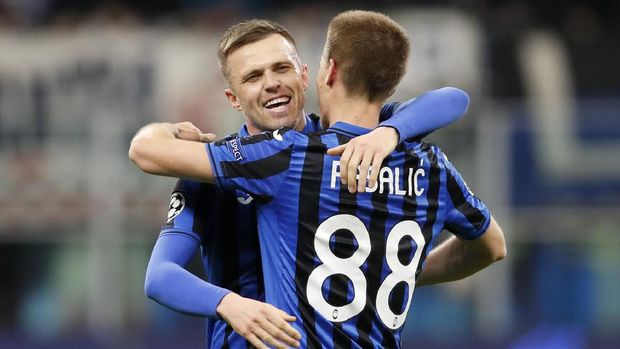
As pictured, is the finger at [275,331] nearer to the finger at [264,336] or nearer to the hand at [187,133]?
the finger at [264,336]

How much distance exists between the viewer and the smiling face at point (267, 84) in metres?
4.23

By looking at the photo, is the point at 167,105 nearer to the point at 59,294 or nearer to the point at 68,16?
the point at 59,294

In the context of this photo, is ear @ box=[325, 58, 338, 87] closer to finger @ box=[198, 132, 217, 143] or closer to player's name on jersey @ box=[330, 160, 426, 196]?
player's name on jersey @ box=[330, 160, 426, 196]

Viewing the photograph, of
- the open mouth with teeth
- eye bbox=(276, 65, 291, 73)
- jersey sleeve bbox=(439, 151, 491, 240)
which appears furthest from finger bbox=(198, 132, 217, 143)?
jersey sleeve bbox=(439, 151, 491, 240)

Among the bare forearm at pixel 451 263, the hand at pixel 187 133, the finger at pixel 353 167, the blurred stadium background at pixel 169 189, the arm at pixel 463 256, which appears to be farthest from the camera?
the blurred stadium background at pixel 169 189

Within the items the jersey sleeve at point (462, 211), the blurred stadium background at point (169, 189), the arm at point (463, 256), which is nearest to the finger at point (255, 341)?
the jersey sleeve at point (462, 211)

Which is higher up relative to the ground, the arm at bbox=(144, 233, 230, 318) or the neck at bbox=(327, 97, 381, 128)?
the neck at bbox=(327, 97, 381, 128)

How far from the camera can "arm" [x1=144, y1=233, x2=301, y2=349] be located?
3639mm

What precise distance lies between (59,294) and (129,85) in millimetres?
1875

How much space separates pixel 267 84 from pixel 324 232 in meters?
0.67

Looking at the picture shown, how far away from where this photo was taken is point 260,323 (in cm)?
364

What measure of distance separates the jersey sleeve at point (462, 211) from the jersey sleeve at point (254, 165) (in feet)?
2.02

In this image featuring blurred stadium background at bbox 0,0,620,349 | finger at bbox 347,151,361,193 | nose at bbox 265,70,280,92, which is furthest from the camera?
blurred stadium background at bbox 0,0,620,349

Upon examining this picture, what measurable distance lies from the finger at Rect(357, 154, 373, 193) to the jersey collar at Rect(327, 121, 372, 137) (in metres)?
0.17
